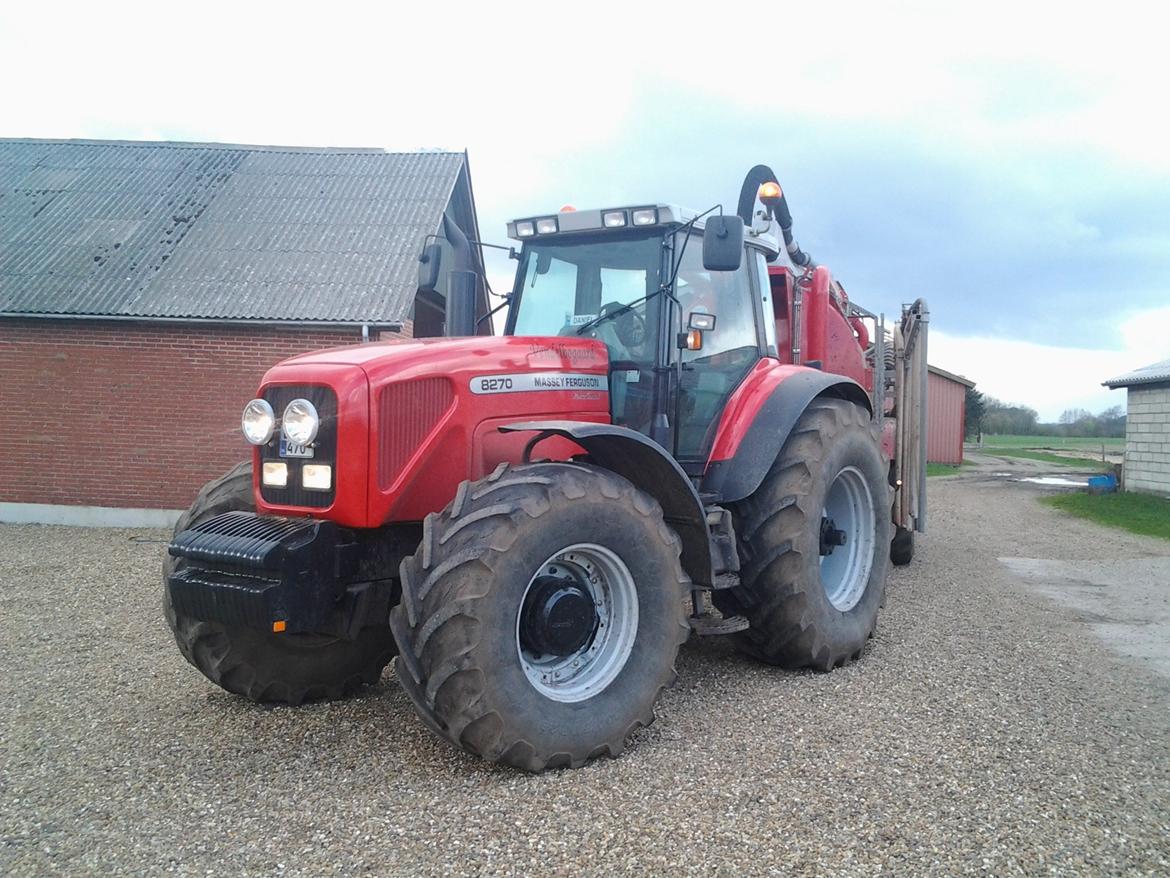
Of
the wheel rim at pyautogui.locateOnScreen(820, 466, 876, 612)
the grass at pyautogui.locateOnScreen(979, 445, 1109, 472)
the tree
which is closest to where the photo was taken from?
the wheel rim at pyautogui.locateOnScreen(820, 466, 876, 612)

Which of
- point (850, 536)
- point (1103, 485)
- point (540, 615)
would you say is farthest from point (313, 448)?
point (1103, 485)

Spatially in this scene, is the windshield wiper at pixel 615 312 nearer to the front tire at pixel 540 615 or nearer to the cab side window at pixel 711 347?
the cab side window at pixel 711 347

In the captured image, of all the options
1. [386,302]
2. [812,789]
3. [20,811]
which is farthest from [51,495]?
[812,789]

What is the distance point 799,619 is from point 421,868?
8.54 feet

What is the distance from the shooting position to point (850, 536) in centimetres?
595

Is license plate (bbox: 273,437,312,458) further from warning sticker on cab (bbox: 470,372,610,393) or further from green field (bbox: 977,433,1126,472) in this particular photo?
green field (bbox: 977,433,1126,472)

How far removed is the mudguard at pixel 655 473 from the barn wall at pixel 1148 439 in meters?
16.4

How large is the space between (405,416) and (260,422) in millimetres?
682

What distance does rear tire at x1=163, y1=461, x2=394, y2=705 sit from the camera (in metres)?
4.38

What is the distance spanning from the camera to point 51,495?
485 inches

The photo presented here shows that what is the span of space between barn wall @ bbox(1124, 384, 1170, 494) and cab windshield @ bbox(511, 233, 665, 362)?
1629 centimetres

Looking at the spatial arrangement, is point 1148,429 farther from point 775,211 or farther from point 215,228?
point 215,228

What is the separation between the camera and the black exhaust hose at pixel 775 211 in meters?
6.94

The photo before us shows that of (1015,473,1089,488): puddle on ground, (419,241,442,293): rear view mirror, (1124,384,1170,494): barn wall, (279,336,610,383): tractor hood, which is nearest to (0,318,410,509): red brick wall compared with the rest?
(419,241,442,293): rear view mirror
